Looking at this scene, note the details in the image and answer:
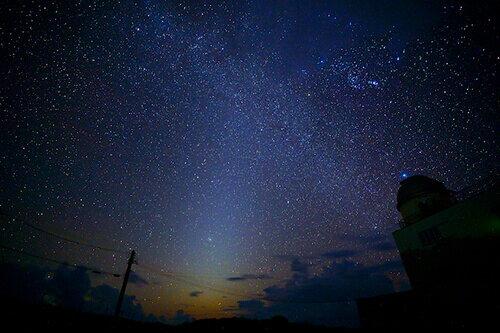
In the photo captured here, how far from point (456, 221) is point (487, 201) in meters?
2.58

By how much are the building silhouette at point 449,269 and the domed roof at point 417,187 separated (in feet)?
3.53

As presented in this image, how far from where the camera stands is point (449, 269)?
59.7ft

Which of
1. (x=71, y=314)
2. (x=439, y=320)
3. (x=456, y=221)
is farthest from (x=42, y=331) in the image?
(x=456, y=221)

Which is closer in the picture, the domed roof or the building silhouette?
the building silhouette

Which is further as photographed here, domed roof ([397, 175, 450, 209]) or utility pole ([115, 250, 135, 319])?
domed roof ([397, 175, 450, 209])

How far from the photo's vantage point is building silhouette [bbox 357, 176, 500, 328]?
50.4ft

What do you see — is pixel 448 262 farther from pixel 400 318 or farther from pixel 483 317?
pixel 400 318

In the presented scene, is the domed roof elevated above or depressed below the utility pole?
above

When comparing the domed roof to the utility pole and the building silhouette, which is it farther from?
the utility pole

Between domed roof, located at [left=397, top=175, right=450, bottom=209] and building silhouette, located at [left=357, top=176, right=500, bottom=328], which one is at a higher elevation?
domed roof, located at [left=397, top=175, right=450, bottom=209]

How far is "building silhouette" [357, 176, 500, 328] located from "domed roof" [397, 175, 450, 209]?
3.53 ft

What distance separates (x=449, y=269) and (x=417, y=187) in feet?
26.8

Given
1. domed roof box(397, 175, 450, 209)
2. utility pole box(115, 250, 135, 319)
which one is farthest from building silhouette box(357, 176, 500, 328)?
utility pole box(115, 250, 135, 319)

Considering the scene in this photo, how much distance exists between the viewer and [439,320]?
15883 mm
